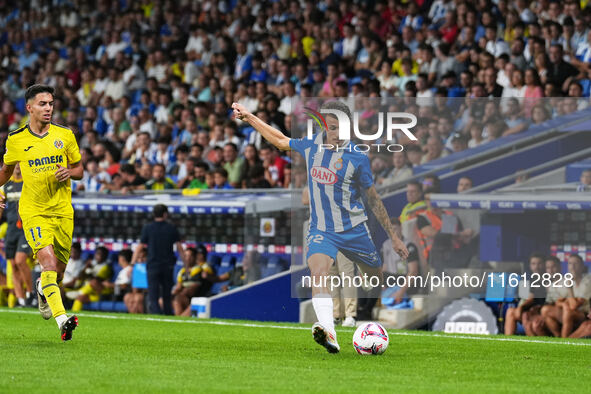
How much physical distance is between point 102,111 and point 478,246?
12.0 m

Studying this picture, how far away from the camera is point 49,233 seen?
9992 millimetres

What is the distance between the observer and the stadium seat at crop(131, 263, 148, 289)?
16.7 meters

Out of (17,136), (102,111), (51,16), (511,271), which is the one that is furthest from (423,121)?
(51,16)

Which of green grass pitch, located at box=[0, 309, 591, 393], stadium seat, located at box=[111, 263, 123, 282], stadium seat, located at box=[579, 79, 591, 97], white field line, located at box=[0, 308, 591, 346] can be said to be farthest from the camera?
stadium seat, located at box=[111, 263, 123, 282]

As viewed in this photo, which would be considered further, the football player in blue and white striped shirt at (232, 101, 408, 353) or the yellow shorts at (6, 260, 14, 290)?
the yellow shorts at (6, 260, 14, 290)

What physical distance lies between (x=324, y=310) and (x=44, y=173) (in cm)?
290

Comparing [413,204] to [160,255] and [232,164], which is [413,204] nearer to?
[160,255]

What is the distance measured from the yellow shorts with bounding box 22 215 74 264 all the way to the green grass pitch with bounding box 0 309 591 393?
86 cm

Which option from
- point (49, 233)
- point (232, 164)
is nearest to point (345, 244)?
point (49, 233)

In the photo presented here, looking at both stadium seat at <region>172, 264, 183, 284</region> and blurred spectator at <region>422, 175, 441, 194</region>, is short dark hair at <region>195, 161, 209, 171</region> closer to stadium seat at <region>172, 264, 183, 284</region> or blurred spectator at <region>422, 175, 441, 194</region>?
stadium seat at <region>172, 264, 183, 284</region>

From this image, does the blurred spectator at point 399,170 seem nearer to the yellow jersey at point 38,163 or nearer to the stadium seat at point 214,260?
the stadium seat at point 214,260

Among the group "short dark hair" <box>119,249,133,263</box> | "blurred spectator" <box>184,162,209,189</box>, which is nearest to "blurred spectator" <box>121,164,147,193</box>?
"blurred spectator" <box>184,162,209,189</box>

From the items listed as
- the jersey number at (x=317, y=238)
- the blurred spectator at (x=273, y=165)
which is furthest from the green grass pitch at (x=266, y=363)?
the blurred spectator at (x=273, y=165)

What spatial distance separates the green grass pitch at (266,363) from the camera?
7.39 metres
